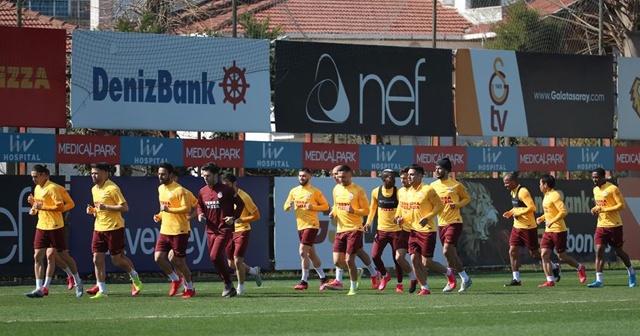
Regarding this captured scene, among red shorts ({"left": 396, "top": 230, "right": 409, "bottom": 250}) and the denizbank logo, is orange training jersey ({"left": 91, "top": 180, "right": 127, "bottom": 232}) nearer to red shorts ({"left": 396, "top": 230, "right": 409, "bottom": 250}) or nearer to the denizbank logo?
red shorts ({"left": 396, "top": 230, "right": 409, "bottom": 250})

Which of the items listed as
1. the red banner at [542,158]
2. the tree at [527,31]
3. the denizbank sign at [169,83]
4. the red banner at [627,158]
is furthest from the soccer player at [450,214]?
the tree at [527,31]

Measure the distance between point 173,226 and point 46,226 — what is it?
6.95ft

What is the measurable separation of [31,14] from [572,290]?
19.9m

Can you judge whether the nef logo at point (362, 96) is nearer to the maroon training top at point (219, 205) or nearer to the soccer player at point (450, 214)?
the soccer player at point (450, 214)

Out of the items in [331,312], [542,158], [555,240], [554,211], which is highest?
[542,158]

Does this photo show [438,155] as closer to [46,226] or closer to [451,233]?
[451,233]

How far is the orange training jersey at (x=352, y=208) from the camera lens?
72.8ft

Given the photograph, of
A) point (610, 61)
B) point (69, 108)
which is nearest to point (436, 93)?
point (610, 61)

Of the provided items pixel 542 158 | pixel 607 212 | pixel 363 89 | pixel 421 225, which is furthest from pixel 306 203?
A: pixel 542 158

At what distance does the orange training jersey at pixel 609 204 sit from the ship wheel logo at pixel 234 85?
8.29 m

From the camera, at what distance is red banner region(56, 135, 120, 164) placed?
2589 cm

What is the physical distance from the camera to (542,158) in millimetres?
31562

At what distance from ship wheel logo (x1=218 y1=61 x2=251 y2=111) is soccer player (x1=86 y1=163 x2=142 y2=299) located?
741 cm

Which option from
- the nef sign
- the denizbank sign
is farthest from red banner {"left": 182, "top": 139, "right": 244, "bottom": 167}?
the nef sign
